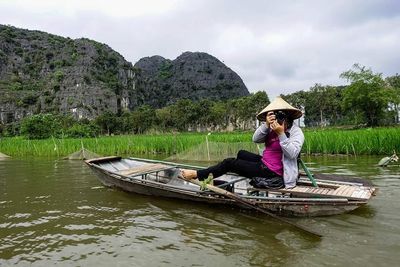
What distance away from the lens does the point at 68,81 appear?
7788 cm

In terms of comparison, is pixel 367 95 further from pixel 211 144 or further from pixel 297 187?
pixel 297 187

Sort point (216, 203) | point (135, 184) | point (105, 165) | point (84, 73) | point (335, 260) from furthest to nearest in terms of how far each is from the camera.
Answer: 1. point (84, 73)
2. point (105, 165)
3. point (135, 184)
4. point (216, 203)
5. point (335, 260)

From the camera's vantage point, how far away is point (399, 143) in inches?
457

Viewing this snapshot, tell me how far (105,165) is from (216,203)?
3698 millimetres

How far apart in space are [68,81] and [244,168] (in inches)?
3085

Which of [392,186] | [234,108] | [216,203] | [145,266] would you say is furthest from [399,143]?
[234,108]

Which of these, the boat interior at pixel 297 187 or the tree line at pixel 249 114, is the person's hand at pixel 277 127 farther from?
the tree line at pixel 249 114

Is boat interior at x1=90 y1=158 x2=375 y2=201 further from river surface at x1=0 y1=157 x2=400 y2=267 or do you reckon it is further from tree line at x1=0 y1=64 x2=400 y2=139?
tree line at x1=0 y1=64 x2=400 y2=139

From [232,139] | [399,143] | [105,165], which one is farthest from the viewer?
[232,139]

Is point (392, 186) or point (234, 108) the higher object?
point (234, 108)

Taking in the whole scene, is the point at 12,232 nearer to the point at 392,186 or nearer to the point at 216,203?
the point at 216,203

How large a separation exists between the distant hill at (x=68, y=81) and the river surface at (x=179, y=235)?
218 feet

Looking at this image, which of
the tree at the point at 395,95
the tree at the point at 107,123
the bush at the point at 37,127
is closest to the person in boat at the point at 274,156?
the bush at the point at 37,127

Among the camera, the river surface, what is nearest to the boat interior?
the river surface
